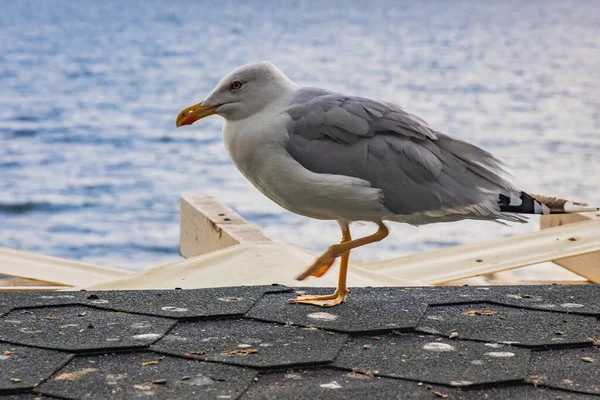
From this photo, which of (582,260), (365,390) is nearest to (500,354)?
(365,390)

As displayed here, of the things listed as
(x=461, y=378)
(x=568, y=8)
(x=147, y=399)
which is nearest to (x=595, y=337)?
(x=461, y=378)

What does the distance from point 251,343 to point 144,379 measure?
44cm

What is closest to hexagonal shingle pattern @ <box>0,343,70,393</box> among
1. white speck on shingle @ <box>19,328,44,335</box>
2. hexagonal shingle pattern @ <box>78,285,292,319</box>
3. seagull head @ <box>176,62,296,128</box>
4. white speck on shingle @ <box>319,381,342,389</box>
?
white speck on shingle @ <box>19,328,44,335</box>

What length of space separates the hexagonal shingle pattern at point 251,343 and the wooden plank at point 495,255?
1.60 metres

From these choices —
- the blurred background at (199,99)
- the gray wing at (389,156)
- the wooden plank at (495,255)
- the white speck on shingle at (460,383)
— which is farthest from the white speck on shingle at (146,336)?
the blurred background at (199,99)

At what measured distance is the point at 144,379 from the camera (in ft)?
8.27

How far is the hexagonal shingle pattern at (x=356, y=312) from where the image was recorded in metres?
3.09

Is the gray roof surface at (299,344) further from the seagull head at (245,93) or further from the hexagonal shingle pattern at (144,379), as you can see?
the seagull head at (245,93)

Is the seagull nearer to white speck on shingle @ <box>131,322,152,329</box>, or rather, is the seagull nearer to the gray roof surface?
the gray roof surface

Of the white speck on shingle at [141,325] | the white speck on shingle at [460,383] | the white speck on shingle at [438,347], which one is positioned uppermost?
the white speck on shingle at [460,383]

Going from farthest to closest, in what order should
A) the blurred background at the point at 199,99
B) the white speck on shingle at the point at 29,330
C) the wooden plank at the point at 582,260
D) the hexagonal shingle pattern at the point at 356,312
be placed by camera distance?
the blurred background at the point at 199,99
the wooden plank at the point at 582,260
the hexagonal shingle pattern at the point at 356,312
the white speck on shingle at the point at 29,330

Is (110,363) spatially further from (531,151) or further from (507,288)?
(531,151)

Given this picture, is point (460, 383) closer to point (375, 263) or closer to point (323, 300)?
point (323, 300)

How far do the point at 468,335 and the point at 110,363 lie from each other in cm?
115
